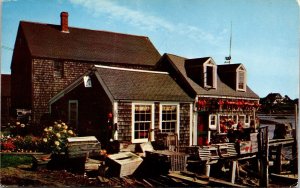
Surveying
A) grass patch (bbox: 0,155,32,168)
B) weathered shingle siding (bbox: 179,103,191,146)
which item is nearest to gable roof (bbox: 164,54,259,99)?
weathered shingle siding (bbox: 179,103,191,146)

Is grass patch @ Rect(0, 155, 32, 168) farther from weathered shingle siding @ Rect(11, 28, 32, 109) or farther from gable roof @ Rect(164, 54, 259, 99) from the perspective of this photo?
gable roof @ Rect(164, 54, 259, 99)

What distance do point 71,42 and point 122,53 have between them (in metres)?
3.75

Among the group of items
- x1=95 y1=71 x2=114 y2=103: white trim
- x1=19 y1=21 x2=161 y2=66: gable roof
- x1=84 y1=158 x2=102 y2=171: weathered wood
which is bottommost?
x1=84 y1=158 x2=102 y2=171: weathered wood

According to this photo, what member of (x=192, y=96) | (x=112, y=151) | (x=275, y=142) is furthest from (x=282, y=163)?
(x=112, y=151)

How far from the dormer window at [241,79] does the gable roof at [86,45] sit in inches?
319

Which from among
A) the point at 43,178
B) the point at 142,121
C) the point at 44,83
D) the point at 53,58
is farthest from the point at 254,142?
the point at 53,58

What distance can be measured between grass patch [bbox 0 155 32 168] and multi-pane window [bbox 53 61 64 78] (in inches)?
366

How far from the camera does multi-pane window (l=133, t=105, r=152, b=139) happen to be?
13.2 meters

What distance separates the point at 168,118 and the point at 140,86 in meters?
1.90

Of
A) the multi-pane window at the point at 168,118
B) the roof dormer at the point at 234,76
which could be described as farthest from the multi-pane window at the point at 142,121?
the roof dormer at the point at 234,76

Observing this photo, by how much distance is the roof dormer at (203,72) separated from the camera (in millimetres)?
16406

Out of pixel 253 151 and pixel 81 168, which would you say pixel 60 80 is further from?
pixel 253 151

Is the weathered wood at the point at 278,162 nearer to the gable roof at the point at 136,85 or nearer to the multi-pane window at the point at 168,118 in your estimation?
the gable roof at the point at 136,85

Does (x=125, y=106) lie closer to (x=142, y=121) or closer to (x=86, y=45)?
(x=142, y=121)
